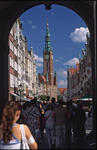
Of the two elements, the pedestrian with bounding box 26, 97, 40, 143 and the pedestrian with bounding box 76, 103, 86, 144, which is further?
the pedestrian with bounding box 76, 103, 86, 144

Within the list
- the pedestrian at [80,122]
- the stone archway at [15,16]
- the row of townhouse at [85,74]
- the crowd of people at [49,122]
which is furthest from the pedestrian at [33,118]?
the row of townhouse at [85,74]

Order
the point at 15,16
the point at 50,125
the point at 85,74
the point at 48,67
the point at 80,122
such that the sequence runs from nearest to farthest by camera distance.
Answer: the point at 50,125, the point at 80,122, the point at 15,16, the point at 85,74, the point at 48,67

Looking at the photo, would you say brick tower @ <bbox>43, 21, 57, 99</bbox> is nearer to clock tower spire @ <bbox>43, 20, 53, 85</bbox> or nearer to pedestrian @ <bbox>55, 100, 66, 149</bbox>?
clock tower spire @ <bbox>43, 20, 53, 85</bbox>

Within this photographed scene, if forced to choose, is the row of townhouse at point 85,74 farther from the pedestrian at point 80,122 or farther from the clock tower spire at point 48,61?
the pedestrian at point 80,122

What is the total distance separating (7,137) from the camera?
16.1 feet

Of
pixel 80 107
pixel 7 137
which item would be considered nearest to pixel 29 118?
pixel 80 107

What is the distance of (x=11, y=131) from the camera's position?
4.95m

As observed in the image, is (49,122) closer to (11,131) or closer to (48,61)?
(11,131)

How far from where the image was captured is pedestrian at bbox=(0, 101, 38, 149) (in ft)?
16.1

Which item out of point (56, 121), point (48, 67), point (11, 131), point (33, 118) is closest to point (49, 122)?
point (56, 121)

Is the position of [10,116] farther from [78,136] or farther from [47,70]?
[47,70]

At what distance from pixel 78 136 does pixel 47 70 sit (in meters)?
183

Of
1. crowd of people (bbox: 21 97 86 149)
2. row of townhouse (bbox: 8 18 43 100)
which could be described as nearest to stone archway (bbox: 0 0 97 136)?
crowd of people (bbox: 21 97 86 149)

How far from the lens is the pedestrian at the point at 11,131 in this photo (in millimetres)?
4918
